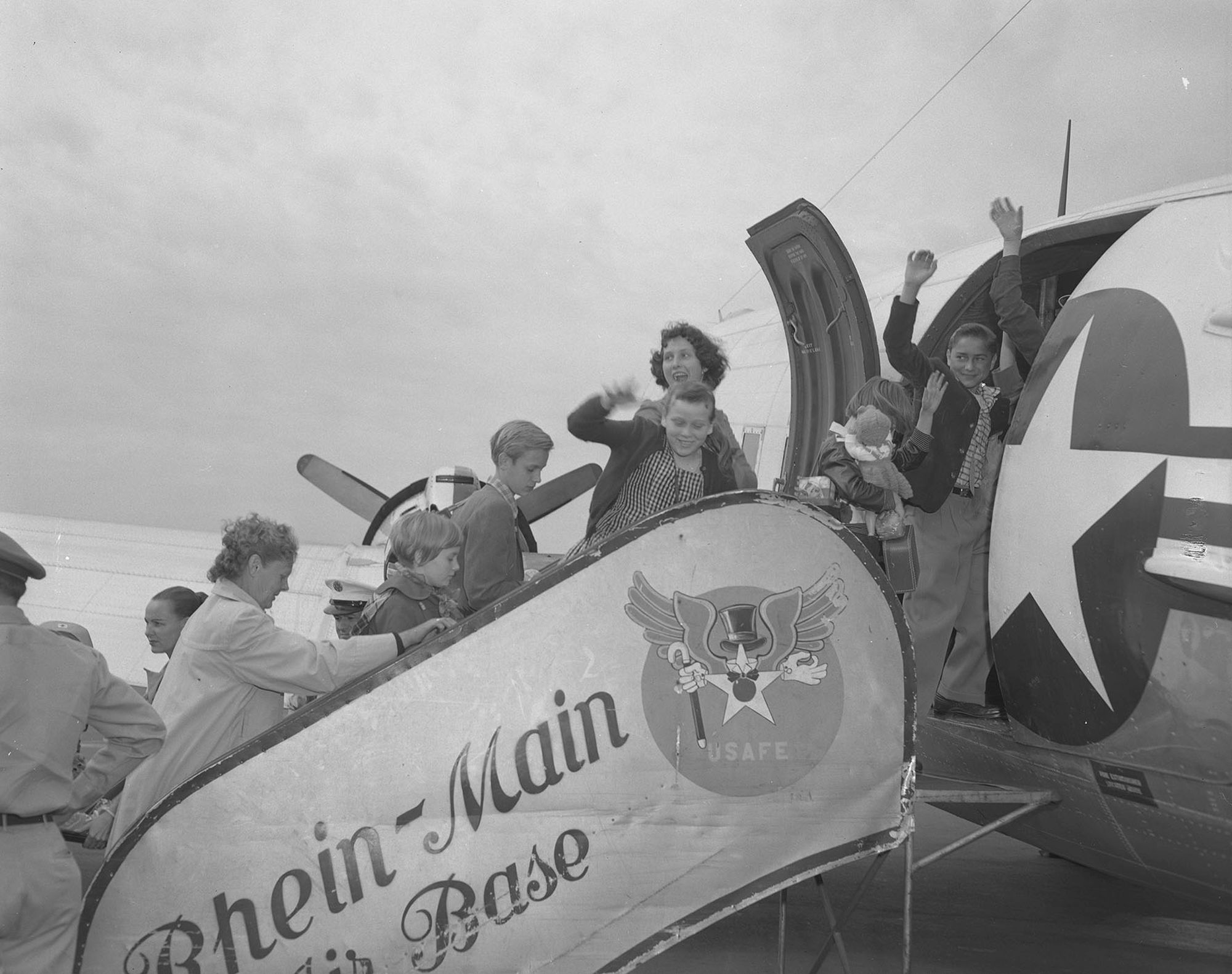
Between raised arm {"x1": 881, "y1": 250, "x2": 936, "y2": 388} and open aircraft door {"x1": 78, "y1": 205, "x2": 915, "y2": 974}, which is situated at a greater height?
raised arm {"x1": 881, "y1": 250, "x2": 936, "y2": 388}

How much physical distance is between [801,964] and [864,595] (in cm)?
289

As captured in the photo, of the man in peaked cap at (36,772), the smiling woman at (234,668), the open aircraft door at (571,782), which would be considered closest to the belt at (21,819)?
the man in peaked cap at (36,772)

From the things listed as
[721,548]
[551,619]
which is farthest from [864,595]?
[551,619]

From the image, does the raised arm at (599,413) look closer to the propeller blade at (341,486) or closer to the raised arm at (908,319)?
the raised arm at (908,319)

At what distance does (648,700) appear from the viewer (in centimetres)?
351

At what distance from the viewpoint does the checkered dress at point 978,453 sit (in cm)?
499

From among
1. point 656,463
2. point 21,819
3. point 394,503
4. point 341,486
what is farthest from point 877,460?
point 341,486

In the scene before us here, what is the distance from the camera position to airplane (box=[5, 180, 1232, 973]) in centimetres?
333

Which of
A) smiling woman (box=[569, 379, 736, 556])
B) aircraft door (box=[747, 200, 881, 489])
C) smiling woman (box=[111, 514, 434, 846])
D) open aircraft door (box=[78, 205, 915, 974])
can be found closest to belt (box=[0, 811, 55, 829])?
open aircraft door (box=[78, 205, 915, 974])

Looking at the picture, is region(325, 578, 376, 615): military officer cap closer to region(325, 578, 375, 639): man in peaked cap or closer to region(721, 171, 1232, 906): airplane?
region(325, 578, 375, 639): man in peaked cap

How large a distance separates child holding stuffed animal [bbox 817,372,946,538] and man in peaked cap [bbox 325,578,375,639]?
8.06 ft

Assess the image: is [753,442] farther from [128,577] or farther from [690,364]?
[128,577]

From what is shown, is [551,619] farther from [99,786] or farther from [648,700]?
[99,786]

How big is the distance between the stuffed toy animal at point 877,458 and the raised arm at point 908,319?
40cm
